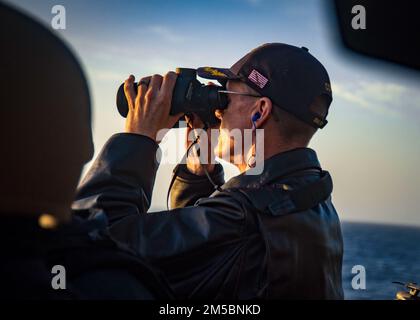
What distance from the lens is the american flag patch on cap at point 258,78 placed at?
225 centimetres

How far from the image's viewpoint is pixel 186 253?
1899 millimetres

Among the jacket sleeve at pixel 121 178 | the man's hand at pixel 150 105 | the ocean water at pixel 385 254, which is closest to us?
the jacket sleeve at pixel 121 178

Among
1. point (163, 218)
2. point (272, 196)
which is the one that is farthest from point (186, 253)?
point (272, 196)

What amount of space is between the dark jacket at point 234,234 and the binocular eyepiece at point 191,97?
26cm

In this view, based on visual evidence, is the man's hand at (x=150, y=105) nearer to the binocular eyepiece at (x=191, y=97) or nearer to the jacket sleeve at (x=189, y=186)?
the binocular eyepiece at (x=191, y=97)

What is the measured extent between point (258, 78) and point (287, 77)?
101 mm

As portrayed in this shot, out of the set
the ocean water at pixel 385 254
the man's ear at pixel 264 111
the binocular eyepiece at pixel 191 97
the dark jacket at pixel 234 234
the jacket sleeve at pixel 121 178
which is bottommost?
the ocean water at pixel 385 254

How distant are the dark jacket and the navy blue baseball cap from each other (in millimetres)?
240

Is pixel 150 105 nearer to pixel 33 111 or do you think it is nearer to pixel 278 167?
pixel 278 167

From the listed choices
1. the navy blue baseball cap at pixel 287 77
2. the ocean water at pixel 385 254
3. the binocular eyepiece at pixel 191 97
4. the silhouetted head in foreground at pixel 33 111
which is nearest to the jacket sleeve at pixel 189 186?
the binocular eyepiece at pixel 191 97

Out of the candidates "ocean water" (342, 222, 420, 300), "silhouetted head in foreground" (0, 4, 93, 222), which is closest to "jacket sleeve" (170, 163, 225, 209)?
"silhouetted head in foreground" (0, 4, 93, 222)

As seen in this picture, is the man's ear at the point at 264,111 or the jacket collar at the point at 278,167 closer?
the jacket collar at the point at 278,167

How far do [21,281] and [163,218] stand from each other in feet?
3.23
